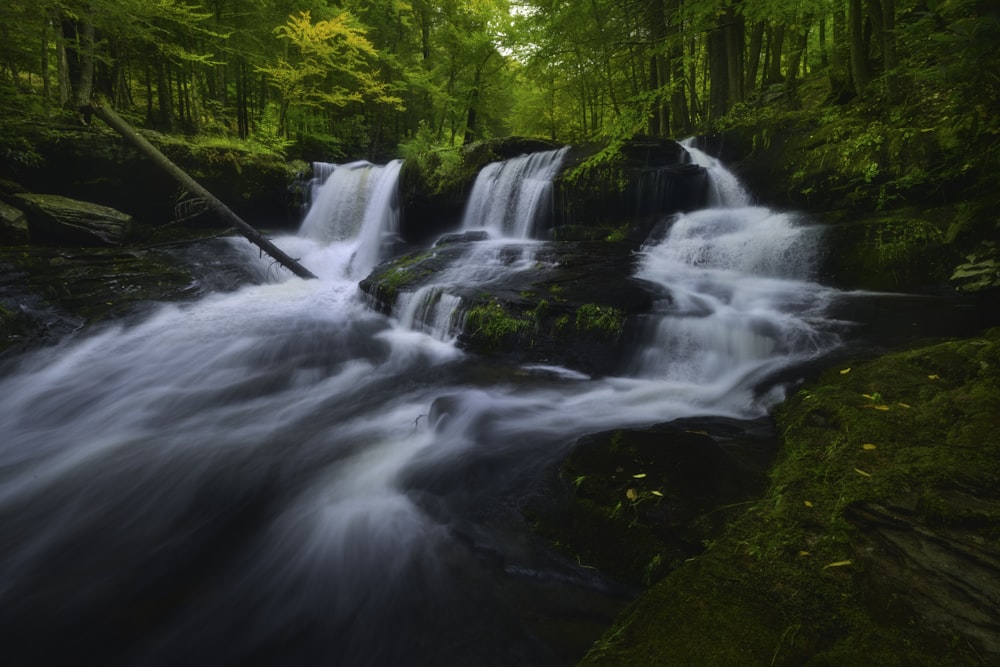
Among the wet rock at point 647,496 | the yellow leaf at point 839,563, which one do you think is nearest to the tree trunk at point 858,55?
the wet rock at point 647,496

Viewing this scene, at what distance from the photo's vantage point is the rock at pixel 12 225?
8.77 meters

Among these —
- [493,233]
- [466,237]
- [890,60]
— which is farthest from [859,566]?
[493,233]

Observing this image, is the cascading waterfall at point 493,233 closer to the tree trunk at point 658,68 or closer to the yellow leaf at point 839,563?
the tree trunk at point 658,68

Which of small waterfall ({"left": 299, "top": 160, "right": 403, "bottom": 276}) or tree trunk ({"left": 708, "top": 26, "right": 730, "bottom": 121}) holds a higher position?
tree trunk ({"left": 708, "top": 26, "right": 730, "bottom": 121})

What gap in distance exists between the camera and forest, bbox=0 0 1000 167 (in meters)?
7.27


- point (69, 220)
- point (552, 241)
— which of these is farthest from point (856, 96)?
point (69, 220)

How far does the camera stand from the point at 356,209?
13562mm

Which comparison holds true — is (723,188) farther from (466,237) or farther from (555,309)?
(466,237)

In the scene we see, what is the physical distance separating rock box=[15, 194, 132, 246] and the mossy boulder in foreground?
12508 millimetres

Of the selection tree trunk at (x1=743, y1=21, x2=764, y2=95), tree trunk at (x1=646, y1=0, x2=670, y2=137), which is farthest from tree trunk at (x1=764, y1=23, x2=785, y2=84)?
tree trunk at (x1=646, y1=0, x2=670, y2=137)

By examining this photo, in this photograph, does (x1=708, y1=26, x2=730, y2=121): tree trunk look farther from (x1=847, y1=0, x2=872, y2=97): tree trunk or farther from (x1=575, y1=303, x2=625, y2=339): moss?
(x1=575, y1=303, x2=625, y2=339): moss

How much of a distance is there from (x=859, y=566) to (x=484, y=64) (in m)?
19.1

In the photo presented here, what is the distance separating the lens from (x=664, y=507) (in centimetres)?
259

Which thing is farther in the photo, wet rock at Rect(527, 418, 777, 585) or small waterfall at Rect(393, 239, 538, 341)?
small waterfall at Rect(393, 239, 538, 341)
